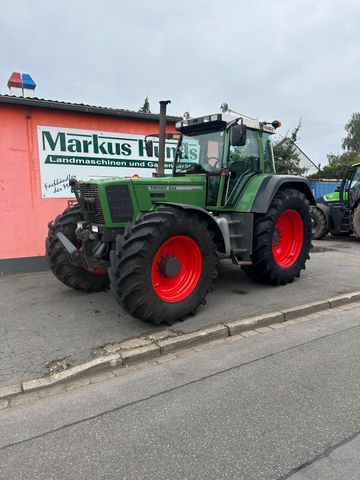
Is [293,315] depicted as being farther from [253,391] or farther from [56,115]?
[56,115]

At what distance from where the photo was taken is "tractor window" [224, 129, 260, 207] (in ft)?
19.4

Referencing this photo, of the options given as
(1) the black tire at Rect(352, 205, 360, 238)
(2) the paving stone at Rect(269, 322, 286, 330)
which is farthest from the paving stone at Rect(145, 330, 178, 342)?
(1) the black tire at Rect(352, 205, 360, 238)

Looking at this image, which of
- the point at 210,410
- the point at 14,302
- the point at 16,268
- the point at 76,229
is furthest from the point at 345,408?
the point at 16,268

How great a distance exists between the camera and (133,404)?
3139 millimetres

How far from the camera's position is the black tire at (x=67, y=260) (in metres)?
5.70

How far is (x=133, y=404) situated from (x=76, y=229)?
9.95 feet

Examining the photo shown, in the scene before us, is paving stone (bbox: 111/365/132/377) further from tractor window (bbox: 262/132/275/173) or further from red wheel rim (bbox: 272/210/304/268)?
tractor window (bbox: 262/132/275/173)

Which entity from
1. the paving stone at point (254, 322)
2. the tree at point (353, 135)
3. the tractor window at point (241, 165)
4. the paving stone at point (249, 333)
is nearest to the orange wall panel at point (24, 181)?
the tractor window at point (241, 165)

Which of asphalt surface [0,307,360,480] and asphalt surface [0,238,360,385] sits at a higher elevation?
asphalt surface [0,238,360,385]

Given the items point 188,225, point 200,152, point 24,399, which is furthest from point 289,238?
point 24,399

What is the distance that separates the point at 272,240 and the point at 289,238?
912 millimetres

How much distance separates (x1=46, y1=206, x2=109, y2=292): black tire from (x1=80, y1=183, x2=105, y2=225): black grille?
48 cm

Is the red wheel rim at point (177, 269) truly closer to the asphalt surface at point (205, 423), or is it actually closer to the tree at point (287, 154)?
the asphalt surface at point (205, 423)

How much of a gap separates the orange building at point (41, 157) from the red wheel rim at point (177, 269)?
163 inches
